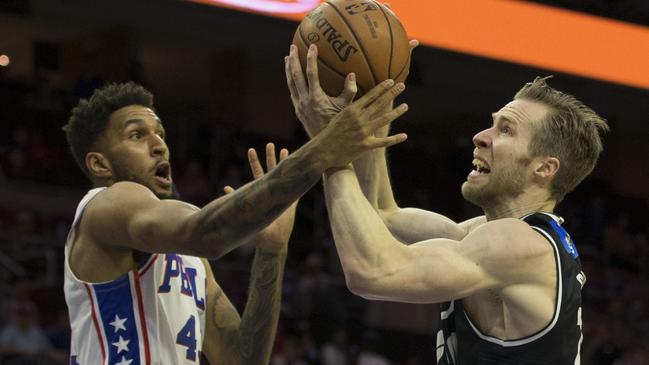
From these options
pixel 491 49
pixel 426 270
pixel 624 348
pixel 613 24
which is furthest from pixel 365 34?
pixel 624 348

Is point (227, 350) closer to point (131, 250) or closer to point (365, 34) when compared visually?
point (131, 250)

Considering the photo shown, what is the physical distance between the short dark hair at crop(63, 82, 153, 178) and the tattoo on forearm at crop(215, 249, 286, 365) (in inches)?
31.0

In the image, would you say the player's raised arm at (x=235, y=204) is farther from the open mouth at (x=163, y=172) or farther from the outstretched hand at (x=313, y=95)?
the open mouth at (x=163, y=172)

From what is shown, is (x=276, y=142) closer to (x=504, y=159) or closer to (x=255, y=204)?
(x=504, y=159)

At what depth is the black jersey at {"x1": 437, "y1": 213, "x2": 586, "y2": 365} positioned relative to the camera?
127 inches

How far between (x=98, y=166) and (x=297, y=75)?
1151 millimetres

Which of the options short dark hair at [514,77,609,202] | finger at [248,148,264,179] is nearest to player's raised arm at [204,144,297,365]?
finger at [248,148,264,179]

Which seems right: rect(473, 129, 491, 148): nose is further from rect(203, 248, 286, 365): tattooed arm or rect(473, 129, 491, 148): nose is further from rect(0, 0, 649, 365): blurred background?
rect(0, 0, 649, 365): blurred background

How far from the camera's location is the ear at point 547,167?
11.5 feet

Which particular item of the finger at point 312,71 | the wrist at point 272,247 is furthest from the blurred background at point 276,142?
the finger at point 312,71

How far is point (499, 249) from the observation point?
322cm

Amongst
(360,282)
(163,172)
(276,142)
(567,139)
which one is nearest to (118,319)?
(163,172)

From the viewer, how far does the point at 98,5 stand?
507 inches

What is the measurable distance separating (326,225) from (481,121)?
4939mm
